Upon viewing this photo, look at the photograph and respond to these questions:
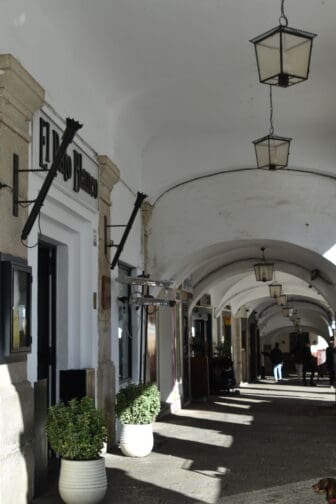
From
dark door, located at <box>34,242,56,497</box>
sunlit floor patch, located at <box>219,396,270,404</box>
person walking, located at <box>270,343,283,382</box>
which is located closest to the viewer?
dark door, located at <box>34,242,56,497</box>

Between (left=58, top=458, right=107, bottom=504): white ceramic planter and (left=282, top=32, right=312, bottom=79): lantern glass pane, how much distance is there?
3343 millimetres

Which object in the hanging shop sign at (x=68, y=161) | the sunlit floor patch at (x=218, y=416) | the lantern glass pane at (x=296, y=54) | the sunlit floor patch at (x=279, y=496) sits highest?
the lantern glass pane at (x=296, y=54)

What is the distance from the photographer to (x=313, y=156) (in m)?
11.2

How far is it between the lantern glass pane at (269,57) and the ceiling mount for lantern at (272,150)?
2.91 m

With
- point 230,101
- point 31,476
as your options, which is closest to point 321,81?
point 230,101

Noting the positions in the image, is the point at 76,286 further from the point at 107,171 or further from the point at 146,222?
the point at 146,222

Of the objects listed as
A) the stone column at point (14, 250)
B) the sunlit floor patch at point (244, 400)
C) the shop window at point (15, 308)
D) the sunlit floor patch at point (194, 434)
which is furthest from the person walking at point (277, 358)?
the shop window at point (15, 308)

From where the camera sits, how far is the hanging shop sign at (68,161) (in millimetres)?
6387

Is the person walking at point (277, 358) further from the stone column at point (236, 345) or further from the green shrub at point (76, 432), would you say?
the green shrub at point (76, 432)

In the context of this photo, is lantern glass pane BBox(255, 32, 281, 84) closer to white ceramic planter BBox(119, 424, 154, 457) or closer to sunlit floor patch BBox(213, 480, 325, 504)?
sunlit floor patch BBox(213, 480, 325, 504)

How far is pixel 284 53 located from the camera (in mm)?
5465

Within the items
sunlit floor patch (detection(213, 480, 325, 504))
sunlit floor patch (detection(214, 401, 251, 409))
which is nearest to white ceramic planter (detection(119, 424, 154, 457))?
sunlit floor patch (detection(213, 480, 325, 504))

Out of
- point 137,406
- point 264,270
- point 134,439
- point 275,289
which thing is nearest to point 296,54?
point 137,406

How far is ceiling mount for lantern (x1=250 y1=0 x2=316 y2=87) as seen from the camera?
5.39 metres
